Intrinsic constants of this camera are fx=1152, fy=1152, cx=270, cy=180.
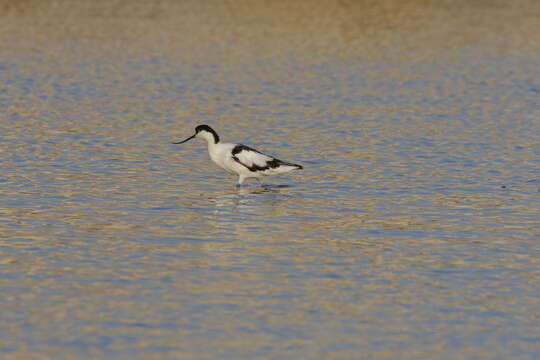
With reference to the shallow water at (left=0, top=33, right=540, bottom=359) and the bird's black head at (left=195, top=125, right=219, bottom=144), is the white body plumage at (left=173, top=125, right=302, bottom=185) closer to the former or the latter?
the bird's black head at (left=195, top=125, right=219, bottom=144)

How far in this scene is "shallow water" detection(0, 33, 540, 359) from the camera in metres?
10.7

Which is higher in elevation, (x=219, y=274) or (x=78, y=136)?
(x=78, y=136)

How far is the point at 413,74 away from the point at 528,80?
3.35 meters

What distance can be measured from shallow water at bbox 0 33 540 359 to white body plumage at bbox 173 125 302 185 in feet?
1.29

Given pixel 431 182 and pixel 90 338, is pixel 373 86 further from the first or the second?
pixel 90 338

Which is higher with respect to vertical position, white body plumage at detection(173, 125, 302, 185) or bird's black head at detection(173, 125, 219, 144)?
bird's black head at detection(173, 125, 219, 144)

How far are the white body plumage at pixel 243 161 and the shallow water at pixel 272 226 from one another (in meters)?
0.39

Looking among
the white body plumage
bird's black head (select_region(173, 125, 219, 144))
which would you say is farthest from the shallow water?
bird's black head (select_region(173, 125, 219, 144))

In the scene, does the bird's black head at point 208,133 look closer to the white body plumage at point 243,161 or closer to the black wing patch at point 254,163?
the white body plumage at point 243,161

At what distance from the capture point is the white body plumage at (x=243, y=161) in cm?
1883

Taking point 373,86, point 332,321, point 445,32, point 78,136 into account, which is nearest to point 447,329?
point 332,321

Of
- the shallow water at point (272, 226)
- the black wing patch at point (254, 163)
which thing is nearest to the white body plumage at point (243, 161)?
the black wing patch at point (254, 163)

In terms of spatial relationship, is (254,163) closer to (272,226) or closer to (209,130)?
(209,130)

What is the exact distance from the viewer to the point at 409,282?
12570 mm
